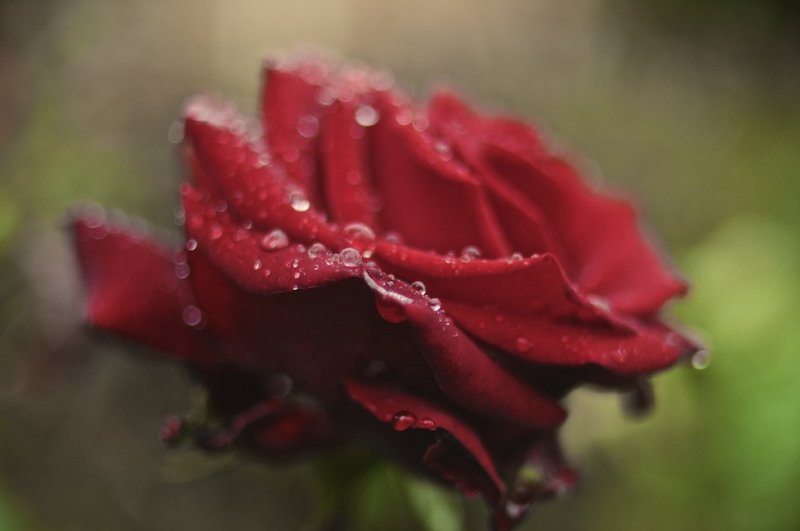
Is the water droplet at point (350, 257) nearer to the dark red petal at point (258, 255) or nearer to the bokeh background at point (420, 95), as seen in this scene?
the dark red petal at point (258, 255)

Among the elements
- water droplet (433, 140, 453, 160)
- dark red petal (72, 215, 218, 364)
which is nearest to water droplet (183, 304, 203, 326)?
dark red petal (72, 215, 218, 364)

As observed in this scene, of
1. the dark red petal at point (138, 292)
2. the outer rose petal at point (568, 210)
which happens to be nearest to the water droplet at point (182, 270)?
the dark red petal at point (138, 292)

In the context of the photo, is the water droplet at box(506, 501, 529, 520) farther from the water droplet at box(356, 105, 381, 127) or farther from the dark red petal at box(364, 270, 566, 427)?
the water droplet at box(356, 105, 381, 127)

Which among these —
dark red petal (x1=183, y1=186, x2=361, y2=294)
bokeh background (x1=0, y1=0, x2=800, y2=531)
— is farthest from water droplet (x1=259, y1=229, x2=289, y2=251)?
bokeh background (x1=0, y1=0, x2=800, y2=531)

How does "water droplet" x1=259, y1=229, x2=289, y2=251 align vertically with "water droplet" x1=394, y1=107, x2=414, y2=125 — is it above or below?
below

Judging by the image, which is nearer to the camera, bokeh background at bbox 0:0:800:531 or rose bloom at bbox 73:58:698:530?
rose bloom at bbox 73:58:698:530

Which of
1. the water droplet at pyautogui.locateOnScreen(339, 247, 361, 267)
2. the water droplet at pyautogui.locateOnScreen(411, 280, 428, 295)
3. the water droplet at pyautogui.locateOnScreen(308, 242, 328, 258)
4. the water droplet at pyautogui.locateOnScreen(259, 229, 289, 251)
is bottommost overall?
the water droplet at pyautogui.locateOnScreen(259, 229, 289, 251)

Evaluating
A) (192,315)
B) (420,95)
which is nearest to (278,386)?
(192,315)
